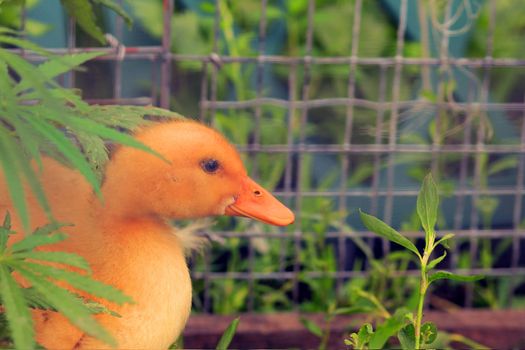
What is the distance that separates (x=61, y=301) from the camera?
32.0 inches

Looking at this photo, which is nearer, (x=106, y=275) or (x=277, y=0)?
(x=106, y=275)

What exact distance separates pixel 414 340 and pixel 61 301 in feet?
1.35

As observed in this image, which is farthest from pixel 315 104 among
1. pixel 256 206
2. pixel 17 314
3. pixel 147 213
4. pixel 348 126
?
pixel 17 314

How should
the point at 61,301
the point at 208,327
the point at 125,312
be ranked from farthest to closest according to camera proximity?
the point at 208,327 < the point at 125,312 < the point at 61,301

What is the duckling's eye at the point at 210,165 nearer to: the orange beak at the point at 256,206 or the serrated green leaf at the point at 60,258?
the orange beak at the point at 256,206

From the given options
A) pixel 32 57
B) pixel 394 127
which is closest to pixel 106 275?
pixel 32 57

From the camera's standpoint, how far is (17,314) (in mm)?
807

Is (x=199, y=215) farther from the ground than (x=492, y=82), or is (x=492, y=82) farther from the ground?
(x=492, y=82)

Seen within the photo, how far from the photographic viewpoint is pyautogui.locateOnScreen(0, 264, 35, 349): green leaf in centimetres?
79

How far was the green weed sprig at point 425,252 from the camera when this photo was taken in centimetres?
98

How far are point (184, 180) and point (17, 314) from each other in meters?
0.49

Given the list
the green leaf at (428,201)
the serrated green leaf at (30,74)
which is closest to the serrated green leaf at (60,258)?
the serrated green leaf at (30,74)

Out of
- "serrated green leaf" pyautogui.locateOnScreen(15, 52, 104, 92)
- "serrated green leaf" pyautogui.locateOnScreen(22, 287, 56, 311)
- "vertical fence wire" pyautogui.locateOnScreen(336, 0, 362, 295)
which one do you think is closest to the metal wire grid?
"vertical fence wire" pyautogui.locateOnScreen(336, 0, 362, 295)

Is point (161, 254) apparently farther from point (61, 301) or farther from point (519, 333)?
point (519, 333)
